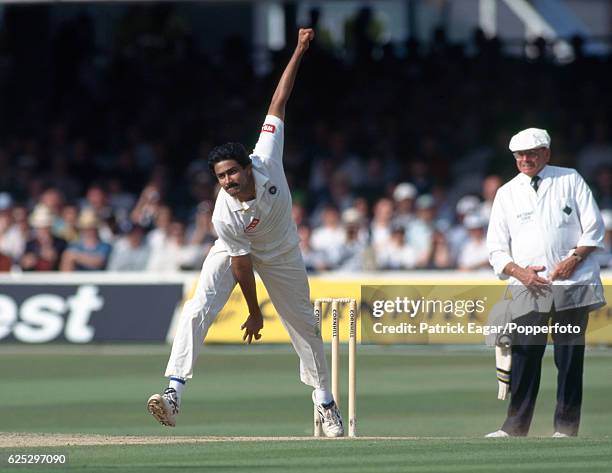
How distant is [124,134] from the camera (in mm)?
23109

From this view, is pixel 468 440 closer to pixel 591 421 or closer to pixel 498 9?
pixel 591 421

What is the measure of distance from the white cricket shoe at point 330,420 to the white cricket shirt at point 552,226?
1.36 m

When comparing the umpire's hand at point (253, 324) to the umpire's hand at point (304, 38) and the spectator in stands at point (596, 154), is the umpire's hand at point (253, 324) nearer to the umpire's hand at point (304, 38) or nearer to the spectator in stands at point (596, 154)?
the umpire's hand at point (304, 38)

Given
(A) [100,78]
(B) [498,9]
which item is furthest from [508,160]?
(B) [498,9]

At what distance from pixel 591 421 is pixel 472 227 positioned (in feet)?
21.8

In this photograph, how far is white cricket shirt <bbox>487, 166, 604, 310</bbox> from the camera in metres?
9.19

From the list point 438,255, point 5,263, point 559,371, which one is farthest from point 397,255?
point 559,371

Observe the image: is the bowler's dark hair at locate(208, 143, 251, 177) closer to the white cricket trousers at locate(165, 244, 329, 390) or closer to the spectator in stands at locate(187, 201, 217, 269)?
the white cricket trousers at locate(165, 244, 329, 390)

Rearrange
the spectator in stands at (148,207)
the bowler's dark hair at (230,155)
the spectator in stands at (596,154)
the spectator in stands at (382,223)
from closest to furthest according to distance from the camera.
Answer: the bowler's dark hair at (230,155) < the spectator in stands at (382,223) < the spectator in stands at (148,207) < the spectator in stands at (596,154)

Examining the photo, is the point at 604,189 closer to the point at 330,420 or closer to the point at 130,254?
the point at 130,254

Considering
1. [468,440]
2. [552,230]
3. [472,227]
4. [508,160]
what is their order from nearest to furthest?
[468,440] → [552,230] → [472,227] → [508,160]

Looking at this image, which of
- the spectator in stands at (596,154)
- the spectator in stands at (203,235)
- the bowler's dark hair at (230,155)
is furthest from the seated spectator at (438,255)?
the bowler's dark hair at (230,155)

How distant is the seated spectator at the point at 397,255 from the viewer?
1747 centimetres

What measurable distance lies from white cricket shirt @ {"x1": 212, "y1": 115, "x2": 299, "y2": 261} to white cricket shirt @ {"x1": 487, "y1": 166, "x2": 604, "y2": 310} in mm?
1437
